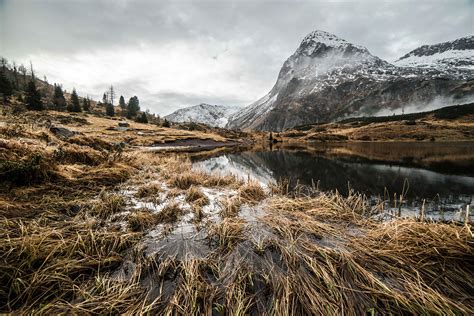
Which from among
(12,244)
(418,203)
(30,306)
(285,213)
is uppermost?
(12,244)

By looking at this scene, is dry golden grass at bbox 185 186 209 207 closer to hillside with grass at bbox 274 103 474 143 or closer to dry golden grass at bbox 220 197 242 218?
dry golden grass at bbox 220 197 242 218

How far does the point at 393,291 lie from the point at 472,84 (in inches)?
11133

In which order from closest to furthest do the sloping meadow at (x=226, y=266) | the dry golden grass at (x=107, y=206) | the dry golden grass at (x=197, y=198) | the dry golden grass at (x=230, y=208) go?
the sloping meadow at (x=226, y=266), the dry golden grass at (x=107, y=206), the dry golden grass at (x=230, y=208), the dry golden grass at (x=197, y=198)

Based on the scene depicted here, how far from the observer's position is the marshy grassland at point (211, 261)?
6.53 feet

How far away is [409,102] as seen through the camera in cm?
19300

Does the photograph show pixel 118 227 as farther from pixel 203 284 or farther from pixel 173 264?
pixel 203 284

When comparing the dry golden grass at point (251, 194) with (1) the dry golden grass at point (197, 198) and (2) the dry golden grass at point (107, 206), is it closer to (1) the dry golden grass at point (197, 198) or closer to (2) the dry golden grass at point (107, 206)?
(1) the dry golden grass at point (197, 198)

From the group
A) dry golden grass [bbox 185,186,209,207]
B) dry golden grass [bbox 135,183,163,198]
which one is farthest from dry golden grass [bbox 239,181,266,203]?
dry golden grass [bbox 135,183,163,198]

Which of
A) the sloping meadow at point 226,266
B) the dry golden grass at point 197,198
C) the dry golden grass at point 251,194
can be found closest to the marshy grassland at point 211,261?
the sloping meadow at point 226,266

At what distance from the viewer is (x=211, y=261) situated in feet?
8.88

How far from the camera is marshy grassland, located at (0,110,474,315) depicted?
199 centimetres

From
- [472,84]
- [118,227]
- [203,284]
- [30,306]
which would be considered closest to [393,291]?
[203,284]

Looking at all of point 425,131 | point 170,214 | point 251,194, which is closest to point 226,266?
point 170,214

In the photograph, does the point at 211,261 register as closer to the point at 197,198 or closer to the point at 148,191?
the point at 197,198
